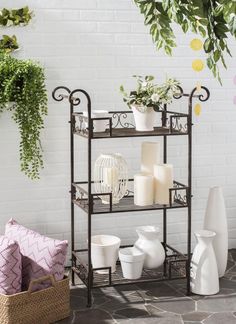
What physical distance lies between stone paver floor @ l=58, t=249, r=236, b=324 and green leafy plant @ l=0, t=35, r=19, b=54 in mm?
1554

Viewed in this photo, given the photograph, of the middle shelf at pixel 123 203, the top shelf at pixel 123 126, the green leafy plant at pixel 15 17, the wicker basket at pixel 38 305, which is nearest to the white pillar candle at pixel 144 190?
the middle shelf at pixel 123 203

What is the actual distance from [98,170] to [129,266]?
1.99ft

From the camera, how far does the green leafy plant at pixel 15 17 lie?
3467mm

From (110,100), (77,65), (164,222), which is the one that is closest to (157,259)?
(164,222)

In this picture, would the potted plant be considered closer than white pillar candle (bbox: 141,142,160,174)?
Yes

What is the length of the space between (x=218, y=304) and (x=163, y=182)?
771mm

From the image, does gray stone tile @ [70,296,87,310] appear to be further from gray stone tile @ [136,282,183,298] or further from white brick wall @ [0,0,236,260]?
white brick wall @ [0,0,236,260]

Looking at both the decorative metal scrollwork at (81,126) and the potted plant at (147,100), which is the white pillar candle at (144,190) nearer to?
the potted plant at (147,100)

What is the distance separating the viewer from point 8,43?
3508mm

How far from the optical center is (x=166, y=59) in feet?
12.8

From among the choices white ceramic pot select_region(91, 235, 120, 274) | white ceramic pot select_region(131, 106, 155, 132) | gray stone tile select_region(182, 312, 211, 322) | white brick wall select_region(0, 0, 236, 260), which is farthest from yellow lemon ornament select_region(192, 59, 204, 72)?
gray stone tile select_region(182, 312, 211, 322)

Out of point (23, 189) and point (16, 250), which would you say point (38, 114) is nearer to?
point (23, 189)

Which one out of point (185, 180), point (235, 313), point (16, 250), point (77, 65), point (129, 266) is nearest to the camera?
point (16, 250)

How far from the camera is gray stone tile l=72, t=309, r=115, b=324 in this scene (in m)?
3.00
